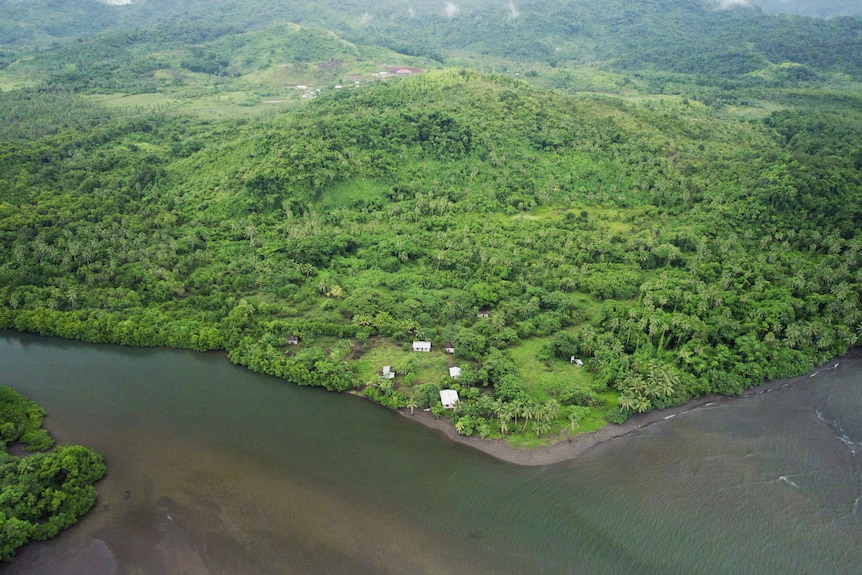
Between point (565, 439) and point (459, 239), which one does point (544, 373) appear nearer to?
point (565, 439)

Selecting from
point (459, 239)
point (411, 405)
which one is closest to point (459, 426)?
point (411, 405)

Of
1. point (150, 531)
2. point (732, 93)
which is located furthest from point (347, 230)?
point (732, 93)

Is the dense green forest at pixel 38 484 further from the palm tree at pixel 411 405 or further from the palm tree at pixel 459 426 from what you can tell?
the palm tree at pixel 459 426

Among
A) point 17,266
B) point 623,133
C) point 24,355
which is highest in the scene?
point 623,133

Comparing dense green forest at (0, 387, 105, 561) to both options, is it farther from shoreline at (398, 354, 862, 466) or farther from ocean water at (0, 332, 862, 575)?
shoreline at (398, 354, 862, 466)

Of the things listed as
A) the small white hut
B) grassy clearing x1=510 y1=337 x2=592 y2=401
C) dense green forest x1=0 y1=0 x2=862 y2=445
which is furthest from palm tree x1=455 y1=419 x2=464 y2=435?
grassy clearing x1=510 y1=337 x2=592 y2=401

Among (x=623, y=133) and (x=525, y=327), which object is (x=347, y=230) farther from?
(x=623, y=133)

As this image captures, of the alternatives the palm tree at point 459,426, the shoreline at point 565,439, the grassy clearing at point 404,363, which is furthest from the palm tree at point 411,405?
the palm tree at point 459,426
